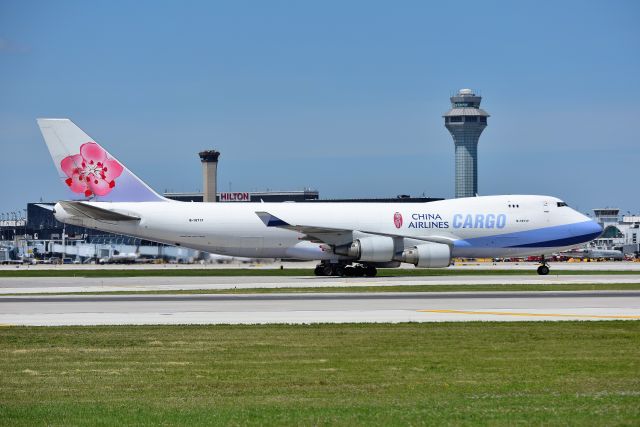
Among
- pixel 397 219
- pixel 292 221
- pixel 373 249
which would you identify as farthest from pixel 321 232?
pixel 397 219

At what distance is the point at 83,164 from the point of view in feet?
198

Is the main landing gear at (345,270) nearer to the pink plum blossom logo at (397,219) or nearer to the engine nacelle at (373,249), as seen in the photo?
the engine nacelle at (373,249)

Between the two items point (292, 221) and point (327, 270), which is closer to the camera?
point (292, 221)

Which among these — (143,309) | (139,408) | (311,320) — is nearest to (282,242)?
(143,309)

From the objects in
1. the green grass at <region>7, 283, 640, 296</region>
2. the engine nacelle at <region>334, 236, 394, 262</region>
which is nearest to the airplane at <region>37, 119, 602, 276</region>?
the engine nacelle at <region>334, 236, 394, 262</region>

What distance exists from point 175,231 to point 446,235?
17206 millimetres

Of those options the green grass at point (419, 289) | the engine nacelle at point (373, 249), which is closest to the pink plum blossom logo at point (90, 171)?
the engine nacelle at point (373, 249)

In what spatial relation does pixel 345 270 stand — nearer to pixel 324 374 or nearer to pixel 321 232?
pixel 321 232

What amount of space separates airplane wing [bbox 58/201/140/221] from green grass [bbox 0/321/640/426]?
104 ft

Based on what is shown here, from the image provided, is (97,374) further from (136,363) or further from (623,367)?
(623,367)

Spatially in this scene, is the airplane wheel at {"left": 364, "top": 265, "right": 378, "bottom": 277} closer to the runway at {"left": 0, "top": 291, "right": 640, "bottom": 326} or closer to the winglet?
the winglet

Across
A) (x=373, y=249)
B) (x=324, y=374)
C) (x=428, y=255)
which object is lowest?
(x=324, y=374)

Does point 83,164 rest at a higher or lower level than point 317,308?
higher

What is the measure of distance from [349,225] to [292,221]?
3649 mm
